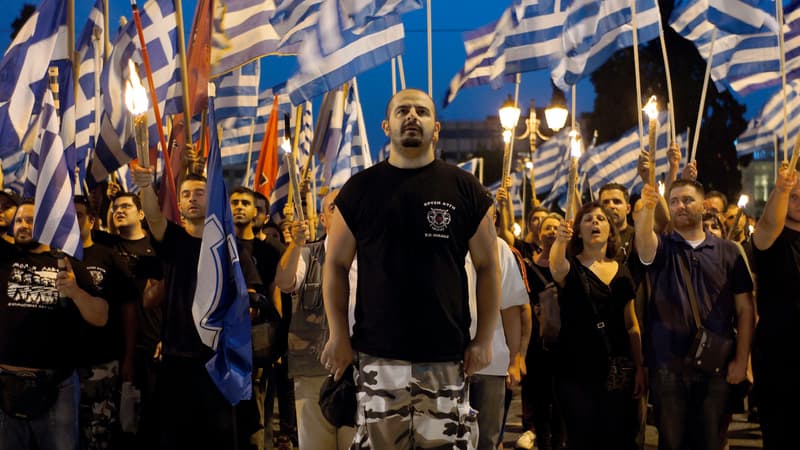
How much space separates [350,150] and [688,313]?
19.6 feet

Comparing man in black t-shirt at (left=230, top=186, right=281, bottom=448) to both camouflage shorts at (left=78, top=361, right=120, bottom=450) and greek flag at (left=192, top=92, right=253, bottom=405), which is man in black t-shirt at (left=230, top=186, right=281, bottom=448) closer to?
greek flag at (left=192, top=92, right=253, bottom=405)

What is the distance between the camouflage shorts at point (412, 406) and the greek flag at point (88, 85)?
6.29m

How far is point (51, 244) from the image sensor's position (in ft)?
23.8

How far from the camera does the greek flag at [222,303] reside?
696 cm

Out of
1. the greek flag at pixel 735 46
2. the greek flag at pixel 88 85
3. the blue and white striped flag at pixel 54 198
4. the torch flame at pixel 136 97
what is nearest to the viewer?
the torch flame at pixel 136 97

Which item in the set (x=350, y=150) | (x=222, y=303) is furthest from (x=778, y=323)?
(x=350, y=150)

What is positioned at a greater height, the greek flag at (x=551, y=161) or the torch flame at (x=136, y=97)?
the greek flag at (x=551, y=161)

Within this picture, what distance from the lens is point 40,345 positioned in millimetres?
7160

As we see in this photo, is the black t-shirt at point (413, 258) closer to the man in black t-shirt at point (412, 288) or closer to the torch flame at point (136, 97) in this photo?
the man in black t-shirt at point (412, 288)

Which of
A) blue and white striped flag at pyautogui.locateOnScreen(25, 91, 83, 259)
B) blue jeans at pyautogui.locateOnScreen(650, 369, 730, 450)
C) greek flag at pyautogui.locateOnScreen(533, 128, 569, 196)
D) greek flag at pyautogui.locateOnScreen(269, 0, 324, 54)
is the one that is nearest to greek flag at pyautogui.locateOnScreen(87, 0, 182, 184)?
blue and white striped flag at pyautogui.locateOnScreen(25, 91, 83, 259)

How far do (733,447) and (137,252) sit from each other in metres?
5.75

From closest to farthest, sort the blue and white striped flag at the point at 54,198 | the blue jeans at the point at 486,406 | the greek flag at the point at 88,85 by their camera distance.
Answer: the blue jeans at the point at 486,406 < the blue and white striped flag at the point at 54,198 < the greek flag at the point at 88,85

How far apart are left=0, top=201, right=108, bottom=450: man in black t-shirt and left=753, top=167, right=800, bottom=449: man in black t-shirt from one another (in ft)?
14.6

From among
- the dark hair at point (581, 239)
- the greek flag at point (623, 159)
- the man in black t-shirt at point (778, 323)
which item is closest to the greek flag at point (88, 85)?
the dark hair at point (581, 239)
